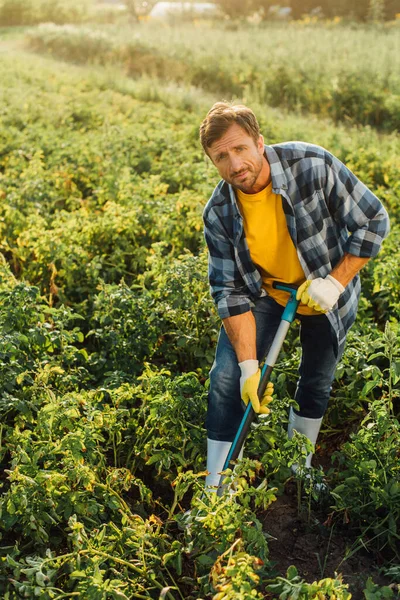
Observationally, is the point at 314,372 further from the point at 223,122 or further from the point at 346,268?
the point at 223,122

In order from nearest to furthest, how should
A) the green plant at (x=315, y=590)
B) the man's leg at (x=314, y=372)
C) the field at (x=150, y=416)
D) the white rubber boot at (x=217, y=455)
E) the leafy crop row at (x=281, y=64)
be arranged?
the green plant at (x=315, y=590) < the field at (x=150, y=416) < the white rubber boot at (x=217, y=455) < the man's leg at (x=314, y=372) < the leafy crop row at (x=281, y=64)

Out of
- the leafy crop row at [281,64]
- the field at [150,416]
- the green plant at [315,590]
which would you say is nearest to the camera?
the green plant at [315,590]

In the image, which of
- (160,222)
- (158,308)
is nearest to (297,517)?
(158,308)

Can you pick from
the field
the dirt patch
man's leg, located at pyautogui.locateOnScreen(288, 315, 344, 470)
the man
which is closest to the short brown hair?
the man

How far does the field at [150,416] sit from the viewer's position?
2344mm

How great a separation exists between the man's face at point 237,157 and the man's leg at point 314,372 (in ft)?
2.15

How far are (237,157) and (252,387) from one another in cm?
84

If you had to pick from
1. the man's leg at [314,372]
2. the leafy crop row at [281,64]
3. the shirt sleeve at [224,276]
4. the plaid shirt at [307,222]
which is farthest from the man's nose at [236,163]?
the leafy crop row at [281,64]

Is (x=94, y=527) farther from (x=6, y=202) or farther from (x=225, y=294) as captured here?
(x=6, y=202)

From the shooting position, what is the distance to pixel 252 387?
270cm

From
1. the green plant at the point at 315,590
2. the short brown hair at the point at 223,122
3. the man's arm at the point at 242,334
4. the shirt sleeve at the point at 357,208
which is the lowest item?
the green plant at the point at 315,590

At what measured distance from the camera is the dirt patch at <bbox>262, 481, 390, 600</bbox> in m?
2.63

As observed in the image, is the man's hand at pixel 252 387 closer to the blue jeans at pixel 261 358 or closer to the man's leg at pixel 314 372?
the blue jeans at pixel 261 358

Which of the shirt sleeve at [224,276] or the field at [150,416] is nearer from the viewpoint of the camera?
the field at [150,416]
